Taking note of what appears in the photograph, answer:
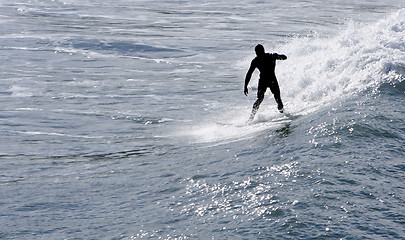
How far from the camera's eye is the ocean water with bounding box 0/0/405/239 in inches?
271

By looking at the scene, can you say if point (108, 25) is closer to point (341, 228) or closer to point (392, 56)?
point (392, 56)

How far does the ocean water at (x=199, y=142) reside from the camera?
22.5ft

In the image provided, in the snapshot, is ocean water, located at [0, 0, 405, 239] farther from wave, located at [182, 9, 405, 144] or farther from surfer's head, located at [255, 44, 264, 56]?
surfer's head, located at [255, 44, 264, 56]

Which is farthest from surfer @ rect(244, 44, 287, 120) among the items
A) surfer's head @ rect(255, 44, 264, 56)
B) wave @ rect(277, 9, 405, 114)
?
wave @ rect(277, 9, 405, 114)

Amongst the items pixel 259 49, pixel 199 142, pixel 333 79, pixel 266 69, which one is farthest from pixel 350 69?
pixel 199 142

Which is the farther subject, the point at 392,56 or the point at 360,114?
the point at 392,56

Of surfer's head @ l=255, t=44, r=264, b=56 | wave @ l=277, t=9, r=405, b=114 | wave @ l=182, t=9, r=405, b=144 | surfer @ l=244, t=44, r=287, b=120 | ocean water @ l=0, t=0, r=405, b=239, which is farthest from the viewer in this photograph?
wave @ l=277, t=9, r=405, b=114

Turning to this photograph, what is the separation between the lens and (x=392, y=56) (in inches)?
532

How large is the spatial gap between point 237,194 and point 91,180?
334cm

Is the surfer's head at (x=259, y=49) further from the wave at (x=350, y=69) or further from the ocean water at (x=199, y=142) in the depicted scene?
the wave at (x=350, y=69)

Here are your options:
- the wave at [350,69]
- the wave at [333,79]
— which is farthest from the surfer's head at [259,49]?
the wave at [350,69]

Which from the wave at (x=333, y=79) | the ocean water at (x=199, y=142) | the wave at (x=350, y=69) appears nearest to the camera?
the ocean water at (x=199, y=142)

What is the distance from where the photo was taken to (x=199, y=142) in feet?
39.2

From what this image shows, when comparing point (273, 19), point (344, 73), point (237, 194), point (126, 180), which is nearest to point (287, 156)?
point (237, 194)
